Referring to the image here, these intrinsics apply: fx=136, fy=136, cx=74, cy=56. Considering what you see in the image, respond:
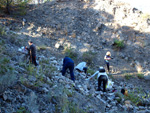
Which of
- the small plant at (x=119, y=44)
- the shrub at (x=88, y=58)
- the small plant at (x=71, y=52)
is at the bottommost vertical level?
the shrub at (x=88, y=58)

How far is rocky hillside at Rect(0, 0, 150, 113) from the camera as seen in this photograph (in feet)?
11.5

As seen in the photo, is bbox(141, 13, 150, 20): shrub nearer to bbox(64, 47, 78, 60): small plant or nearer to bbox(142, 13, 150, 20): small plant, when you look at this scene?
bbox(142, 13, 150, 20): small plant

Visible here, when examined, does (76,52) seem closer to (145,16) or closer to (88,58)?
(88,58)

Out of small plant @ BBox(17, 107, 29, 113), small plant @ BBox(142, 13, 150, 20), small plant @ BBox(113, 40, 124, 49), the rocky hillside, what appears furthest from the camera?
small plant @ BBox(142, 13, 150, 20)

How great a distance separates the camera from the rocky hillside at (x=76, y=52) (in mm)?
3508

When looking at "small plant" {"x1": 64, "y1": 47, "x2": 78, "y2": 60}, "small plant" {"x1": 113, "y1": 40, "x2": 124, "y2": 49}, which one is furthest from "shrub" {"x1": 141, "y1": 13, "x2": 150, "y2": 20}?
"small plant" {"x1": 64, "y1": 47, "x2": 78, "y2": 60}

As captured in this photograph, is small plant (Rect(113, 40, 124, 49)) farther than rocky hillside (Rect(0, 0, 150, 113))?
Yes

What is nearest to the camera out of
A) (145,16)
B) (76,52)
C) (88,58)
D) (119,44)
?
(88,58)

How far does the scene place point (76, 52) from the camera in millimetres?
9602

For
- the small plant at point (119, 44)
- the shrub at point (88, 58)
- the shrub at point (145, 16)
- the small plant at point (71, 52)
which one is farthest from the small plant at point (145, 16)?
the small plant at point (71, 52)

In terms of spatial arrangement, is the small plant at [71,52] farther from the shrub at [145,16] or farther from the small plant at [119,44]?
the shrub at [145,16]

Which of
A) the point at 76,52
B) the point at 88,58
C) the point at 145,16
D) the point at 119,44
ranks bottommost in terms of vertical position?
the point at 88,58

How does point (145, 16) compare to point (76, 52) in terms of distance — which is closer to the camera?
point (76, 52)

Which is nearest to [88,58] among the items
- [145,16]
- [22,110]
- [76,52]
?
[76,52]
